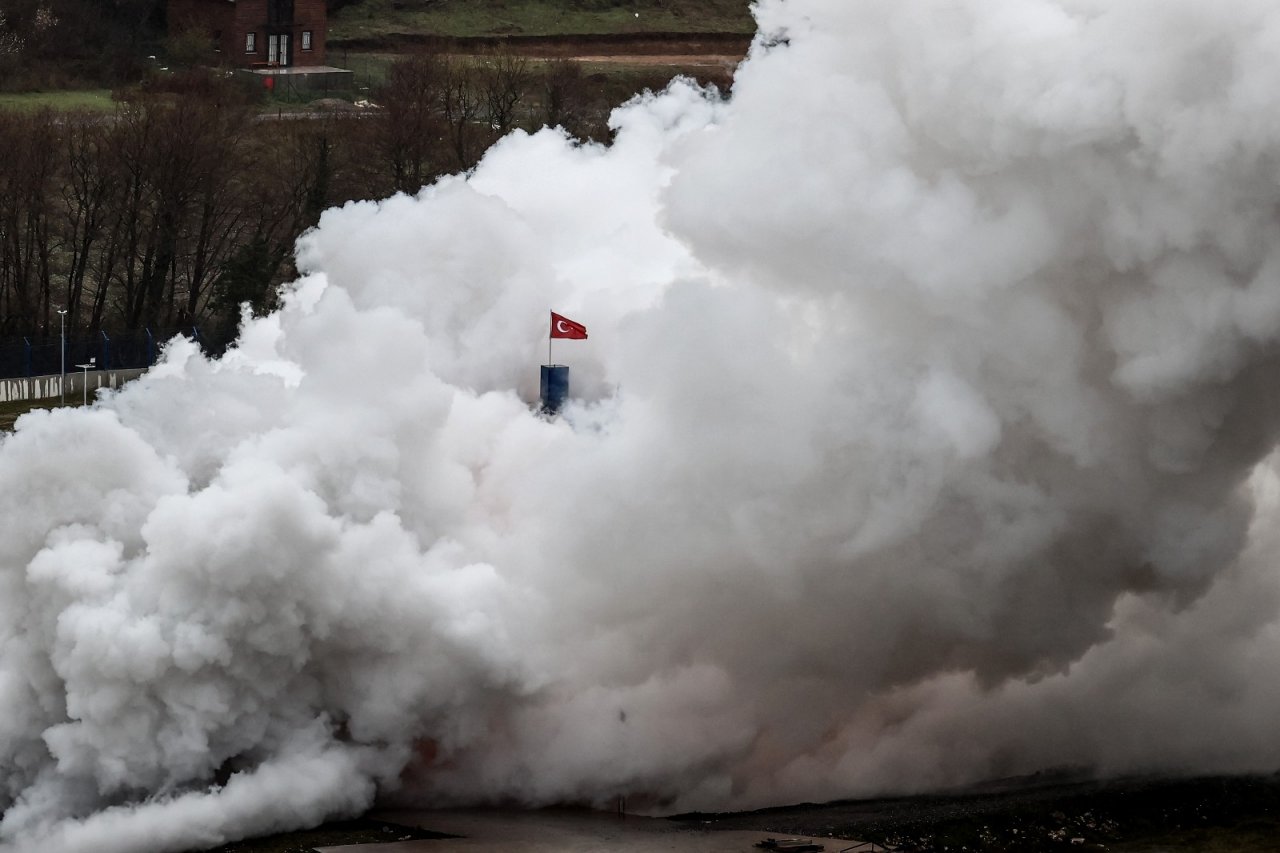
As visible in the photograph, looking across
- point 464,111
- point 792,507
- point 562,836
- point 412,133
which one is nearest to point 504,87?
point 464,111

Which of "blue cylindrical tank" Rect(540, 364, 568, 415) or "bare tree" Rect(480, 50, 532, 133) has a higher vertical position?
"bare tree" Rect(480, 50, 532, 133)

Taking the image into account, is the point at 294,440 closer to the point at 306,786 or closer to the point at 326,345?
the point at 326,345

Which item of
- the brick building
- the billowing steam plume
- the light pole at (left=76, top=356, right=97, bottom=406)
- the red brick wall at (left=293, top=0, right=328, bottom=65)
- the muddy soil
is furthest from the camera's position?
the red brick wall at (left=293, top=0, right=328, bottom=65)

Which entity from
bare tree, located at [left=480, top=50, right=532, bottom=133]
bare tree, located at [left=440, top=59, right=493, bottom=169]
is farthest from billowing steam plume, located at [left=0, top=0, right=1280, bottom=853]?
bare tree, located at [left=480, top=50, right=532, bottom=133]

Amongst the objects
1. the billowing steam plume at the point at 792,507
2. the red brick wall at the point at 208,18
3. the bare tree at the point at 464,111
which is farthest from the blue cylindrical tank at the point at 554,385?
the red brick wall at the point at 208,18

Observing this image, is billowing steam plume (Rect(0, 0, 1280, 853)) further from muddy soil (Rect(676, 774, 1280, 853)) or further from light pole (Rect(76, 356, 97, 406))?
light pole (Rect(76, 356, 97, 406))

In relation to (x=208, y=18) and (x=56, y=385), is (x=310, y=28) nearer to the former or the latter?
(x=208, y=18)
